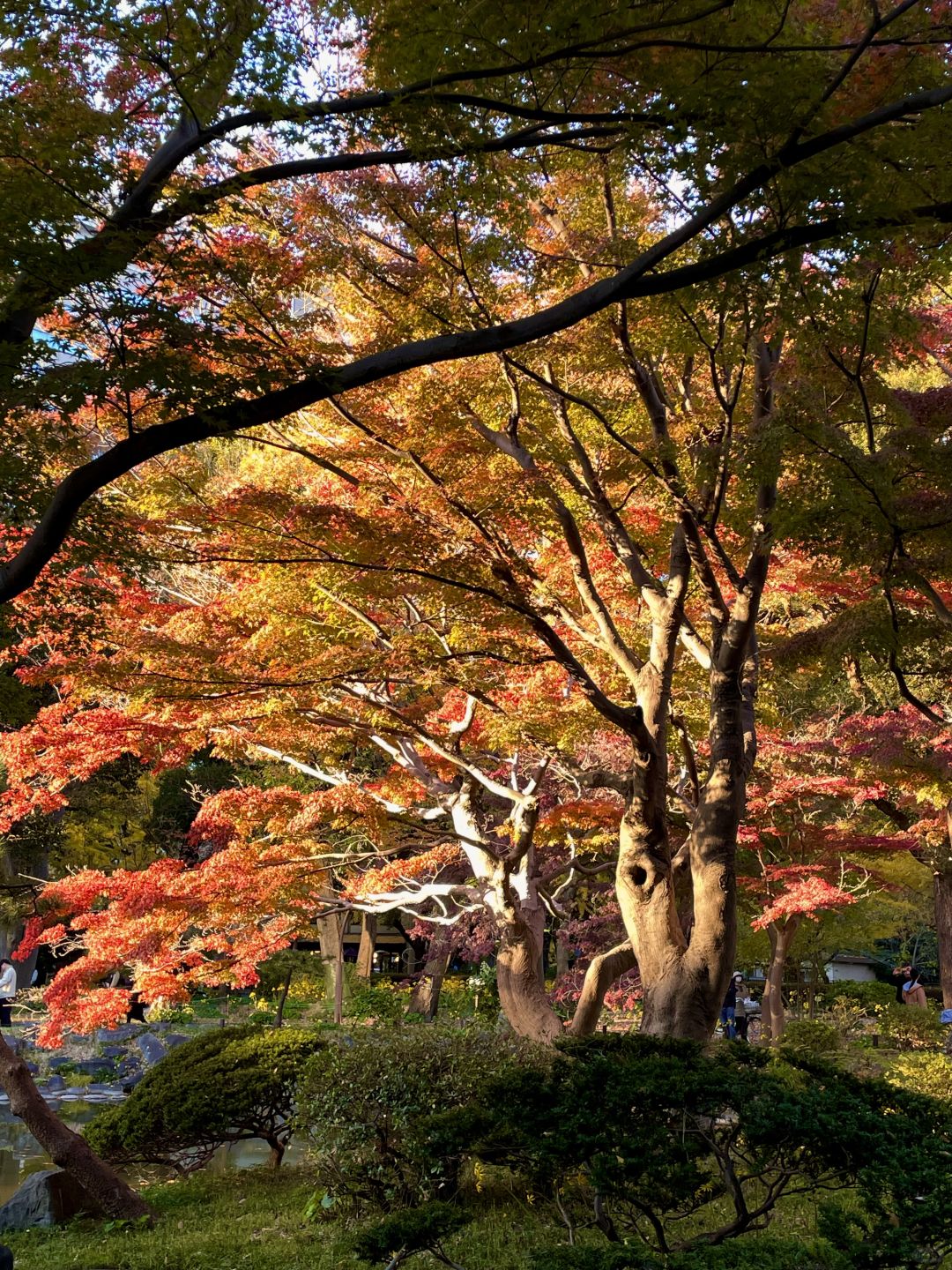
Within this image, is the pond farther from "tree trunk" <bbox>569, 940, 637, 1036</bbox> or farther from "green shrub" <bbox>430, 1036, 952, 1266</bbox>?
"green shrub" <bbox>430, 1036, 952, 1266</bbox>

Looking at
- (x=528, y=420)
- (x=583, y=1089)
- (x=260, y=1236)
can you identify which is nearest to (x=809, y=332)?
(x=528, y=420)

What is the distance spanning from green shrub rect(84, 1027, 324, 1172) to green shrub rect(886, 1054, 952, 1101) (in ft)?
16.4

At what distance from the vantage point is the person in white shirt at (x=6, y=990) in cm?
1795

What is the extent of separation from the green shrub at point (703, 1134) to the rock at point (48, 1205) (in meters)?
4.71

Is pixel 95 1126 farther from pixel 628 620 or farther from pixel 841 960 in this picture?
pixel 841 960

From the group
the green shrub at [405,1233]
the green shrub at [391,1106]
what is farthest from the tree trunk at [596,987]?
the green shrub at [405,1233]

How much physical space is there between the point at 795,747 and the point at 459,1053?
26.0 feet

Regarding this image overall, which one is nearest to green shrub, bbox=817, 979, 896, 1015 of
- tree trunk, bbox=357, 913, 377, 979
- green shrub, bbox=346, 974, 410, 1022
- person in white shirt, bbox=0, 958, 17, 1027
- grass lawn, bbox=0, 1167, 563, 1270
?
green shrub, bbox=346, 974, 410, 1022

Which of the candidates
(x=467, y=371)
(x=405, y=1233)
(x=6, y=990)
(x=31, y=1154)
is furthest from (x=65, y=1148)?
(x=6, y=990)

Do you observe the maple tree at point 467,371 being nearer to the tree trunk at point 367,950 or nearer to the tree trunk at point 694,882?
the tree trunk at point 694,882

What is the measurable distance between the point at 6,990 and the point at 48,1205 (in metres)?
11.7

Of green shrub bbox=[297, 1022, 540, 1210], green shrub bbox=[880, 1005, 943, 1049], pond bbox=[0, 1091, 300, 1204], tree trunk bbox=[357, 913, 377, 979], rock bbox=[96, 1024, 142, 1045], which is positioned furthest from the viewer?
tree trunk bbox=[357, 913, 377, 979]

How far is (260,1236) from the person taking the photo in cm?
671

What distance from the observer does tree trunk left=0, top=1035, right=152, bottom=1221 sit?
24.3 feet
